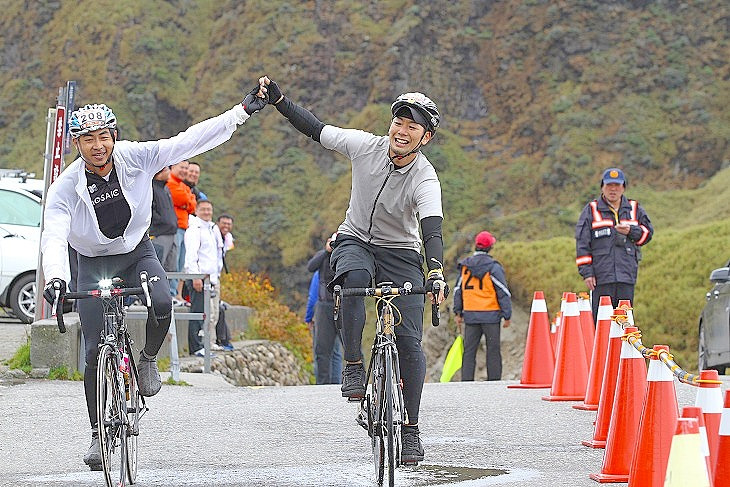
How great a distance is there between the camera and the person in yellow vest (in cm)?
1677

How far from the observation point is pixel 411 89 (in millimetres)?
59469

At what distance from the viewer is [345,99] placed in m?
60.6

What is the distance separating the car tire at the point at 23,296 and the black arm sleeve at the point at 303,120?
34.9ft

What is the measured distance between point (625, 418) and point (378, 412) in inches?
56.9

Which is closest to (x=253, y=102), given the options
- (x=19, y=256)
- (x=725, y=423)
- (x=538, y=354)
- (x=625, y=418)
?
(x=625, y=418)

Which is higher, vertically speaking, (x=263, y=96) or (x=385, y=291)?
(x=263, y=96)

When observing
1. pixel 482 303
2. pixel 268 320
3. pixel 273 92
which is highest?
pixel 273 92

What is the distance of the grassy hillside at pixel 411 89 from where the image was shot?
177 feet

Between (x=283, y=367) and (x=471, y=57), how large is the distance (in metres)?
40.4

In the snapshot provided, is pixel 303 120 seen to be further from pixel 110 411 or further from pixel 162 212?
pixel 162 212

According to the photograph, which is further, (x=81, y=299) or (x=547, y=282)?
(x=547, y=282)

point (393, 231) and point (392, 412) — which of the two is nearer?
point (392, 412)

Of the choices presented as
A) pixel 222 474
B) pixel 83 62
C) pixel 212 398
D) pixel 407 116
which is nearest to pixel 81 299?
pixel 222 474

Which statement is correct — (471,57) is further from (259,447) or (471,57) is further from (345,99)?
(259,447)
